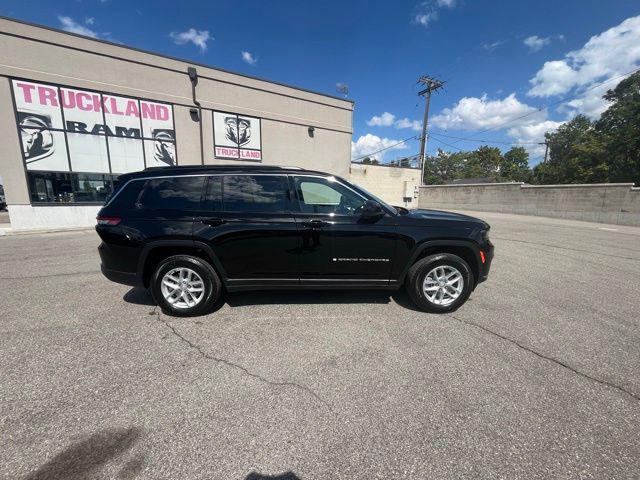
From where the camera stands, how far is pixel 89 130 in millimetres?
12539

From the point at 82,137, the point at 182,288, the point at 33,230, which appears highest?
the point at 82,137

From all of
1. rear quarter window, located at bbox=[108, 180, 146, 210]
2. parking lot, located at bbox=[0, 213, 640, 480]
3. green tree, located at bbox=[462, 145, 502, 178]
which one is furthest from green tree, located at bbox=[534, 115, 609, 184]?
rear quarter window, located at bbox=[108, 180, 146, 210]

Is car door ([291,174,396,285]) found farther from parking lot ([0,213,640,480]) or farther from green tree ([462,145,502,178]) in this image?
green tree ([462,145,502,178])

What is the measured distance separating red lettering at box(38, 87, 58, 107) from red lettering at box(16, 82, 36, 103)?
269mm

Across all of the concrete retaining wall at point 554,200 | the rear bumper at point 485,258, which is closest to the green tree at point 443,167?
the concrete retaining wall at point 554,200

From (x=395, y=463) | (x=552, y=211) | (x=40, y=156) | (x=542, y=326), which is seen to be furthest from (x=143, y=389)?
(x=552, y=211)

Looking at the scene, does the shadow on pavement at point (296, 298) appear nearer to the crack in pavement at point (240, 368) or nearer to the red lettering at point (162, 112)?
the crack in pavement at point (240, 368)

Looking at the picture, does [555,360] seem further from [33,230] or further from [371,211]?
[33,230]

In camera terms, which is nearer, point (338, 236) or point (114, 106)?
point (338, 236)

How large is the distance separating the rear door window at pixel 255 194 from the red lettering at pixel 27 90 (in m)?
14.1

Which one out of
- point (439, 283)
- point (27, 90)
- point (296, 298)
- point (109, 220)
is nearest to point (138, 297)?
point (109, 220)

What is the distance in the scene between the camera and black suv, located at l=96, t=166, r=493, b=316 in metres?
3.50

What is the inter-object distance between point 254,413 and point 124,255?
2.67 meters

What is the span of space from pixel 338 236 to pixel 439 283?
4.99 feet
